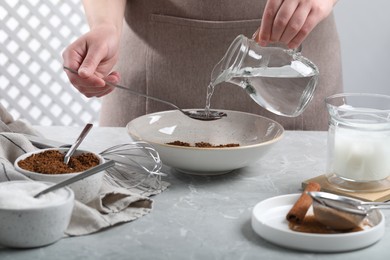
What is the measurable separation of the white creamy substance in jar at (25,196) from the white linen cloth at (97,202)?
0.06 metres

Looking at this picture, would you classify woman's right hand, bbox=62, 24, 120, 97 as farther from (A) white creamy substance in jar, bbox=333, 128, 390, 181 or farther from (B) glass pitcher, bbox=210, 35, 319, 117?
(A) white creamy substance in jar, bbox=333, 128, 390, 181

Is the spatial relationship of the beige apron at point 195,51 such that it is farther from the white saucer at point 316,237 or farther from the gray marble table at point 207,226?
the white saucer at point 316,237

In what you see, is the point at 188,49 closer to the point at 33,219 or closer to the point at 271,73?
the point at 271,73

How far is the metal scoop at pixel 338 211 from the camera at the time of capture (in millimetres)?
938

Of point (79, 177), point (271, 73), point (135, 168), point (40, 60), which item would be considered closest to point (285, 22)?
point (271, 73)

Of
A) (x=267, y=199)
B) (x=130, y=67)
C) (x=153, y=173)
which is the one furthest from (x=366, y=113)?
(x=130, y=67)

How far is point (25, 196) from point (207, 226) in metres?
0.24

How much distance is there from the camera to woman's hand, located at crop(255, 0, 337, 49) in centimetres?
120

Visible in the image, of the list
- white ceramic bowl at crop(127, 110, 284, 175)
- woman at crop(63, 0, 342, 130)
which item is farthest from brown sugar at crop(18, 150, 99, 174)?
woman at crop(63, 0, 342, 130)

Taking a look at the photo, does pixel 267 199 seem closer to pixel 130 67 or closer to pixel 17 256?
pixel 17 256

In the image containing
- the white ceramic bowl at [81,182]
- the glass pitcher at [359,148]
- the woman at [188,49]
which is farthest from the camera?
the woman at [188,49]

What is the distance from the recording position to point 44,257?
34.9 inches

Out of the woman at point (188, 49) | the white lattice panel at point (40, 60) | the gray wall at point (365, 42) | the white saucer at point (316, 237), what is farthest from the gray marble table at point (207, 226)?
the white lattice panel at point (40, 60)

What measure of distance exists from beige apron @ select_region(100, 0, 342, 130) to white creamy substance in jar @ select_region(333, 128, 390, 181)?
1.61 ft
